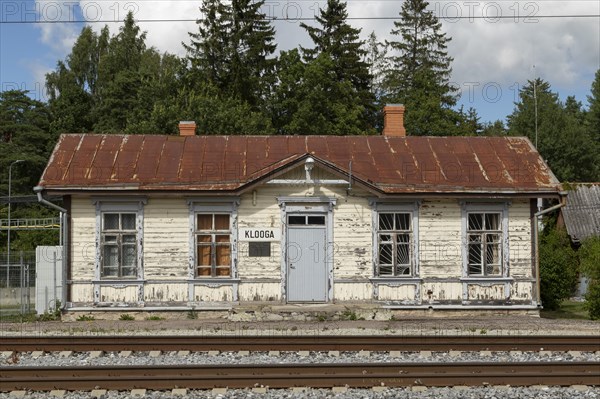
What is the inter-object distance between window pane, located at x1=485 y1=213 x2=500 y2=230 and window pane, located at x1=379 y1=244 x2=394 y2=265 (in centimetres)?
260

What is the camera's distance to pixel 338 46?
53469 millimetres

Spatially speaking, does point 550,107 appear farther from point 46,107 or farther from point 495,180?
point 495,180

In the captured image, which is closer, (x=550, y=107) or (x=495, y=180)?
(x=495, y=180)

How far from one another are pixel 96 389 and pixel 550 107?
62.0 meters

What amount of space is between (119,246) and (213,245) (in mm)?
2311

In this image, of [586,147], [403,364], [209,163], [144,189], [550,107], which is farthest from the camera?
[550,107]

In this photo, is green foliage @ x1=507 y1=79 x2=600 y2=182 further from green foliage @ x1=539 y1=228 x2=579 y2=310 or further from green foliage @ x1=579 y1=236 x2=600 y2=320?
green foliage @ x1=579 y1=236 x2=600 y2=320

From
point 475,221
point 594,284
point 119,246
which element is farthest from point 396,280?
point 119,246

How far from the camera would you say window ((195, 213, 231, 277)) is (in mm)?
17797

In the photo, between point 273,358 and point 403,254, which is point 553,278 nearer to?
point 403,254

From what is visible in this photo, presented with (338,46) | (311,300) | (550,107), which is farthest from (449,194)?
(550,107)

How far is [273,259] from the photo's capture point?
1780 cm

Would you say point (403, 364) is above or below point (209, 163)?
below

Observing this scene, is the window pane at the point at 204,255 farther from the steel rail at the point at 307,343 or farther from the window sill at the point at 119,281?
the steel rail at the point at 307,343
